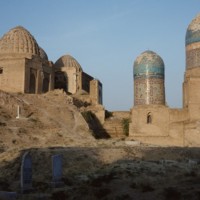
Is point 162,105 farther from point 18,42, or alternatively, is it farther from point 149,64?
point 18,42

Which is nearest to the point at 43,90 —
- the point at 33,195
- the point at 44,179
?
the point at 44,179

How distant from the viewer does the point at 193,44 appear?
32.2m

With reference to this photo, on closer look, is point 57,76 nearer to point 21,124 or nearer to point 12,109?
point 12,109

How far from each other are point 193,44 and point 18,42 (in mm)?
13042

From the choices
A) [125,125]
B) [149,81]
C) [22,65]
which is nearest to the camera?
[125,125]

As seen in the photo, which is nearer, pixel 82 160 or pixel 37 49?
pixel 82 160

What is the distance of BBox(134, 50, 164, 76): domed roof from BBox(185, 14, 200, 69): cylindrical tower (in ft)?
6.75

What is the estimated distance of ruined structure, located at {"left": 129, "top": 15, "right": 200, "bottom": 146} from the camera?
28.4 metres

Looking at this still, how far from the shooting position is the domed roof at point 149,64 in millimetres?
32125

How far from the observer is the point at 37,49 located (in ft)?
111

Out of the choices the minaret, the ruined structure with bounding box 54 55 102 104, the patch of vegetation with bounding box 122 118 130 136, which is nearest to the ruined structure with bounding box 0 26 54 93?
the ruined structure with bounding box 54 55 102 104

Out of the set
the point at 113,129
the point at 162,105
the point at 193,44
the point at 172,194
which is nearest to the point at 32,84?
the point at 113,129

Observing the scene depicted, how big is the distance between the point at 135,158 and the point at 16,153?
4.97m

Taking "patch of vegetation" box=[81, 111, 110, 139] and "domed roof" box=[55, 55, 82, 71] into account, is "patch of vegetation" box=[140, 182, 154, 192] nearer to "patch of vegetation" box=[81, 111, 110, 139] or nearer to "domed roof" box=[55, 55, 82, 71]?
"patch of vegetation" box=[81, 111, 110, 139]
